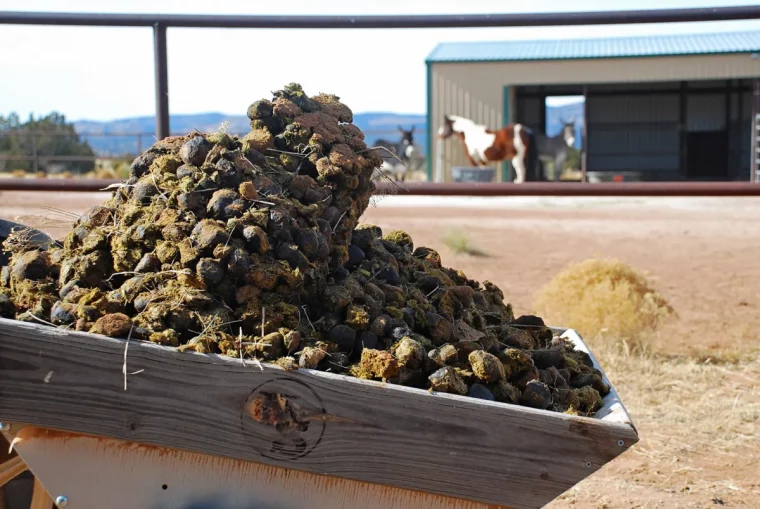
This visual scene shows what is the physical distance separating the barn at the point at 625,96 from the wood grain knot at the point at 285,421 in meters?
15.4

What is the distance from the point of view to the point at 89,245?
1.52 m

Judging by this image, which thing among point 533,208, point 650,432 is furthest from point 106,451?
point 533,208

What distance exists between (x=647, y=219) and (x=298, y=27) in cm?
998

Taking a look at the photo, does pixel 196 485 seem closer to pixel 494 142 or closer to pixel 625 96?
pixel 494 142

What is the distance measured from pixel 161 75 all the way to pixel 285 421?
2083mm

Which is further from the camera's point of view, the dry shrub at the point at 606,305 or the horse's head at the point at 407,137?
the horse's head at the point at 407,137

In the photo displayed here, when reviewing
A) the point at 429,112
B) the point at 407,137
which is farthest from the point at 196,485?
the point at 407,137

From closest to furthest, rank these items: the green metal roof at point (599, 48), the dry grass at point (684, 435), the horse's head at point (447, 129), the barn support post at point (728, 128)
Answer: the dry grass at point (684, 435), the horse's head at point (447, 129), the green metal roof at point (599, 48), the barn support post at point (728, 128)

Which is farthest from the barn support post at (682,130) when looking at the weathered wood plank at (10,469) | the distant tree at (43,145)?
the weathered wood plank at (10,469)

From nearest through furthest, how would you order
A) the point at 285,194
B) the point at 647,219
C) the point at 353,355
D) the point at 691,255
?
the point at 353,355, the point at 285,194, the point at 691,255, the point at 647,219

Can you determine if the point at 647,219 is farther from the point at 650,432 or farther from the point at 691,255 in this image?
the point at 650,432

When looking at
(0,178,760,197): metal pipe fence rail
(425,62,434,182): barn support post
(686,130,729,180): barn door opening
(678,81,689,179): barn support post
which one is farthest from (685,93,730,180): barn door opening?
(0,178,760,197): metal pipe fence rail

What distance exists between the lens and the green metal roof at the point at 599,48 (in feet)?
67.5

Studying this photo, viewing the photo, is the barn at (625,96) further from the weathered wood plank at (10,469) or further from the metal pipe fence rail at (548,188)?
the weathered wood plank at (10,469)
